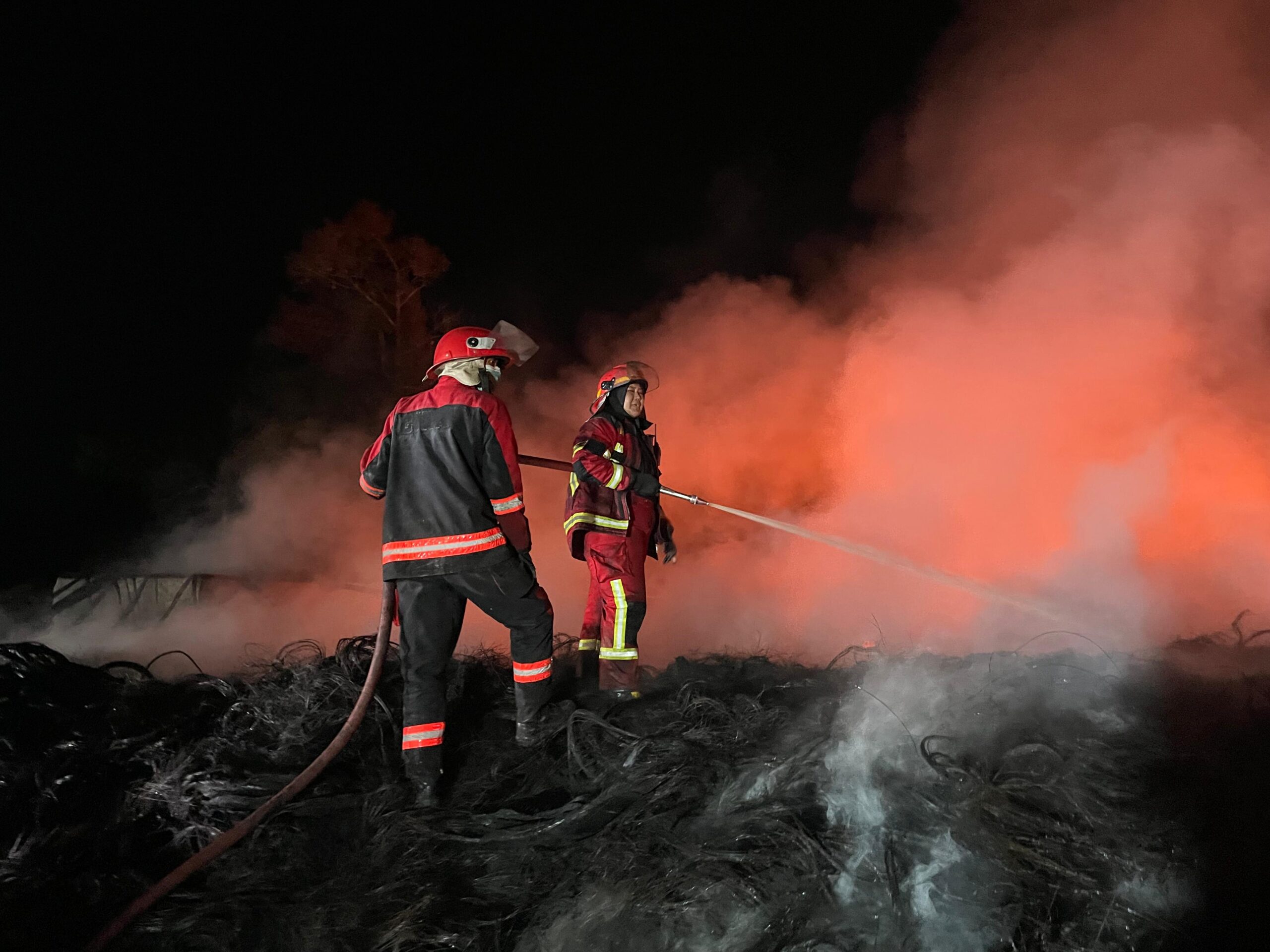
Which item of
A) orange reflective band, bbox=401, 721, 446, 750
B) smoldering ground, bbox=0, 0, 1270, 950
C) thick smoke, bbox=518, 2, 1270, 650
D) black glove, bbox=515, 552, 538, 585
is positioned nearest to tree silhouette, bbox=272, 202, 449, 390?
smoldering ground, bbox=0, 0, 1270, 950

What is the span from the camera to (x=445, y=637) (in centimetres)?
363

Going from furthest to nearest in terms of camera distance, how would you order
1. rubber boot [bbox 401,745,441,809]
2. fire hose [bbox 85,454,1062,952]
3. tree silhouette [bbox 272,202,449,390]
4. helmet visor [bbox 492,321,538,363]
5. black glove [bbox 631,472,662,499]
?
tree silhouette [bbox 272,202,449,390]
black glove [bbox 631,472,662,499]
helmet visor [bbox 492,321,538,363]
rubber boot [bbox 401,745,441,809]
fire hose [bbox 85,454,1062,952]

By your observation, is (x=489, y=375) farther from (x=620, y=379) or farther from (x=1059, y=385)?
(x=1059, y=385)

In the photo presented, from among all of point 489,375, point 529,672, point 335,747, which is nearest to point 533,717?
point 529,672

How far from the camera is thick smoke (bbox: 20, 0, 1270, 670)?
6363mm

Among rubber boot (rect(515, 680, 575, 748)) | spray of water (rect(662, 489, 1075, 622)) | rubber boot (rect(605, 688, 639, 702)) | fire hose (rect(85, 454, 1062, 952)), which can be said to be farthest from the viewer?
spray of water (rect(662, 489, 1075, 622))

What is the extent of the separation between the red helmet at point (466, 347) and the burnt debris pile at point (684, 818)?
5.87 feet

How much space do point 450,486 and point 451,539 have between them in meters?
0.25

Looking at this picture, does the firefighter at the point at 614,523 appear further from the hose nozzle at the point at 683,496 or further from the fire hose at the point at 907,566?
the fire hose at the point at 907,566

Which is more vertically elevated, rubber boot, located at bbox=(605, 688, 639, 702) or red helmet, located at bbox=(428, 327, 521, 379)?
red helmet, located at bbox=(428, 327, 521, 379)

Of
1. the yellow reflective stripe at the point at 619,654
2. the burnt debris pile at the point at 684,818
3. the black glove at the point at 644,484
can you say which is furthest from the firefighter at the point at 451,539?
the black glove at the point at 644,484

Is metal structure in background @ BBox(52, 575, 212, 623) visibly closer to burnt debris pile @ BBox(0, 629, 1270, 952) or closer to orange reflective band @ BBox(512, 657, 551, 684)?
burnt debris pile @ BBox(0, 629, 1270, 952)

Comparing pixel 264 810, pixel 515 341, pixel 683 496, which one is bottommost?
pixel 264 810

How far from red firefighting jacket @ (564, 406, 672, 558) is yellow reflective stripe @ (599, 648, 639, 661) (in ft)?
1.95
